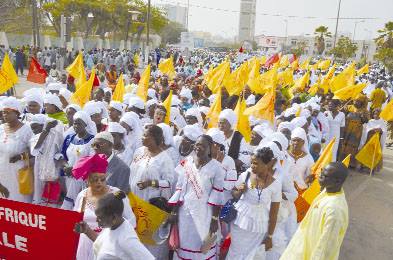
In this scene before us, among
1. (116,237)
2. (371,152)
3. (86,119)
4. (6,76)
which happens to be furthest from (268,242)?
(6,76)

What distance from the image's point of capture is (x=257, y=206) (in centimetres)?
420

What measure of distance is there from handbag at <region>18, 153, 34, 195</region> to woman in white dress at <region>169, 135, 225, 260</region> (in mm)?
1714

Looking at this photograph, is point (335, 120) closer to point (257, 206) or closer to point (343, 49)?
point (257, 206)

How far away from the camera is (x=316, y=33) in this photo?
6134cm

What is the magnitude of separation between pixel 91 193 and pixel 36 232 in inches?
26.6

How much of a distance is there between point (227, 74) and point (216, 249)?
23.8ft

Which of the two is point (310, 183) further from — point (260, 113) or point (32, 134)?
point (32, 134)

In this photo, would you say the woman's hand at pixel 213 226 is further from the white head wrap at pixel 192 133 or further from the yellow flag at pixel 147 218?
the white head wrap at pixel 192 133

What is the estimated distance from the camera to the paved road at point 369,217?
20.2ft

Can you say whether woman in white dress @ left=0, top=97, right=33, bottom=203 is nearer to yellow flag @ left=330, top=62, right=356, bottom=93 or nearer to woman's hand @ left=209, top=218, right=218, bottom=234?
woman's hand @ left=209, top=218, right=218, bottom=234

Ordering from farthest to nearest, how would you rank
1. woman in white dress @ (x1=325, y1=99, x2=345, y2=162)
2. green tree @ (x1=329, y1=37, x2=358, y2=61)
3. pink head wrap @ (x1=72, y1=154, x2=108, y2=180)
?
green tree @ (x1=329, y1=37, x2=358, y2=61)
woman in white dress @ (x1=325, y1=99, x2=345, y2=162)
pink head wrap @ (x1=72, y1=154, x2=108, y2=180)

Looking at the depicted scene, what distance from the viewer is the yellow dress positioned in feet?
10.3

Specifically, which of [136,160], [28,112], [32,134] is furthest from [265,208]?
[28,112]

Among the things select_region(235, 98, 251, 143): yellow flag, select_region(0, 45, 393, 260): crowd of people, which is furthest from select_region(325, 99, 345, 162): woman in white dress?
select_region(0, 45, 393, 260): crowd of people
